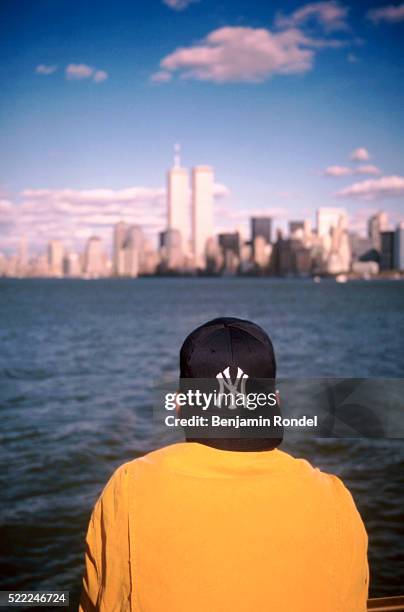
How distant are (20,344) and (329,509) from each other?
4309cm

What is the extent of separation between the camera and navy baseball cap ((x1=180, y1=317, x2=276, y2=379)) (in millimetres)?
1932

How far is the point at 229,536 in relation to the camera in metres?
1.75

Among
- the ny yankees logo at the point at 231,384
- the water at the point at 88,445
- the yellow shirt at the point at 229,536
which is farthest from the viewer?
the water at the point at 88,445

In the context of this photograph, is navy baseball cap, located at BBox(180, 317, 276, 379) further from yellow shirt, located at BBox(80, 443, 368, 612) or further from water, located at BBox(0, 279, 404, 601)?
water, located at BBox(0, 279, 404, 601)

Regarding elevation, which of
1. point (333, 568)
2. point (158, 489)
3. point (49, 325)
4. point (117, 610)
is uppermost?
point (158, 489)

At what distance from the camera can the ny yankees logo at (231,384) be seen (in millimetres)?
1905

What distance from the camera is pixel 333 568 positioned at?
70.9 inches

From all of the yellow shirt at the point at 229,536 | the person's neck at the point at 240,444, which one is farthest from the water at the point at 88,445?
the person's neck at the point at 240,444

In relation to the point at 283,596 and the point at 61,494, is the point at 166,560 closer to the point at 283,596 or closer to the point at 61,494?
the point at 283,596

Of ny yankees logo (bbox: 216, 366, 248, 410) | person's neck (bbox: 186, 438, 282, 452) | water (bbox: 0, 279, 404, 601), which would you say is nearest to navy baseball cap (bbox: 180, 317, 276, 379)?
ny yankees logo (bbox: 216, 366, 248, 410)

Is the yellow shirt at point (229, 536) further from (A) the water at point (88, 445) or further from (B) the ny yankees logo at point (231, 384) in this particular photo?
(A) the water at point (88, 445)

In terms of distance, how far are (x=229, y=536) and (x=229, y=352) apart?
0.55 m


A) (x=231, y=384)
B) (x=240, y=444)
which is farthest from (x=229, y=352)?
(x=240, y=444)

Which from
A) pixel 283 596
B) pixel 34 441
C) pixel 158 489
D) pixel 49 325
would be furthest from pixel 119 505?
pixel 49 325
